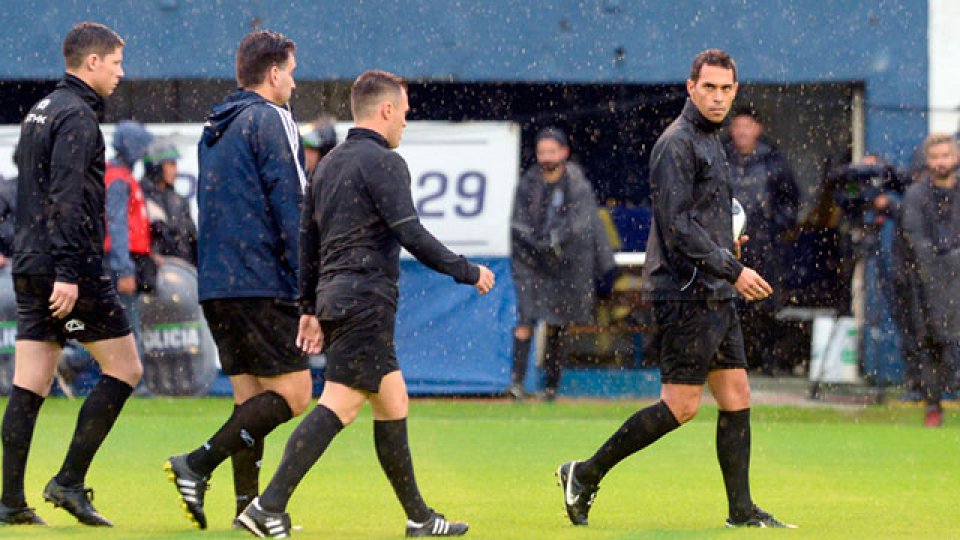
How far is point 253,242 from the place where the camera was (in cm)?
766

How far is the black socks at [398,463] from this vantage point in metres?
7.50

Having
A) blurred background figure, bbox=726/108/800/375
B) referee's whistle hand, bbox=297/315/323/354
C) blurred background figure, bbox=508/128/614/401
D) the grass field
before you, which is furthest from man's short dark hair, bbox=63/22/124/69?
blurred background figure, bbox=508/128/614/401

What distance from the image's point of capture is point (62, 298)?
7.85 metres

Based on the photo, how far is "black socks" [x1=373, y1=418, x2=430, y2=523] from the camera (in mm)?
7504

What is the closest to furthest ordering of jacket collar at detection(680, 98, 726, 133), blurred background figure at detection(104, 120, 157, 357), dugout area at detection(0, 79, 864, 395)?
jacket collar at detection(680, 98, 726, 133) → blurred background figure at detection(104, 120, 157, 357) → dugout area at detection(0, 79, 864, 395)

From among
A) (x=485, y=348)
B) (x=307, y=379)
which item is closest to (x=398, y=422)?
(x=307, y=379)

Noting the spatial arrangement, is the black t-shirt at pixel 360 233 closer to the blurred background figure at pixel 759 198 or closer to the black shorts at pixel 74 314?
the black shorts at pixel 74 314

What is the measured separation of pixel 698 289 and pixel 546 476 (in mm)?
2838

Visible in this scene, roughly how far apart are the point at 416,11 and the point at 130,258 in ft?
14.2

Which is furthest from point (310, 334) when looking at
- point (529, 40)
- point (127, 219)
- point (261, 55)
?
point (529, 40)

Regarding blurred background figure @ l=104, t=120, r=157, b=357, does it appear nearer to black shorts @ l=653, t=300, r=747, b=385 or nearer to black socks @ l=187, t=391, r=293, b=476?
black socks @ l=187, t=391, r=293, b=476

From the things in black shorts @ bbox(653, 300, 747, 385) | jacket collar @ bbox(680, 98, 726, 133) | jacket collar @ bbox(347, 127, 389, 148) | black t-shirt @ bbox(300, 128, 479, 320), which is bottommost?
black shorts @ bbox(653, 300, 747, 385)

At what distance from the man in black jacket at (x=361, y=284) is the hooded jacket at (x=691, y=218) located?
932 millimetres

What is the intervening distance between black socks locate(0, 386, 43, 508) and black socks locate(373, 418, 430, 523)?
64.0 inches
